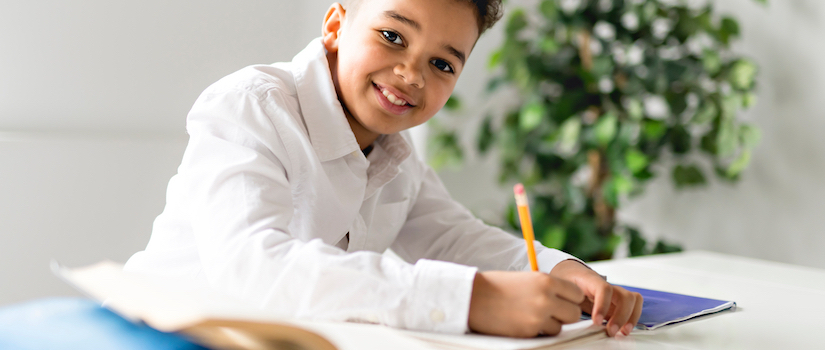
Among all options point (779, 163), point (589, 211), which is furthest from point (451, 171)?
point (779, 163)

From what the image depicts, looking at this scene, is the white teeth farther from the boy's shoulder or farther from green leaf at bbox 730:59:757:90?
green leaf at bbox 730:59:757:90

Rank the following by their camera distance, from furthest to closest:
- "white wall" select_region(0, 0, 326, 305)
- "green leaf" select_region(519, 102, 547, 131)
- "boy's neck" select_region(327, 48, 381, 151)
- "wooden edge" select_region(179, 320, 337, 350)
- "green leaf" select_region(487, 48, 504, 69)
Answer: "green leaf" select_region(487, 48, 504, 69), "green leaf" select_region(519, 102, 547, 131), "white wall" select_region(0, 0, 326, 305), "boy's neck" select_region(327, 48, 381, 151), "wooden edge" select_region(179, 320, 337, 350)

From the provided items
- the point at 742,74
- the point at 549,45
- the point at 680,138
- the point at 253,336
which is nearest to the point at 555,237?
the point at 680,138

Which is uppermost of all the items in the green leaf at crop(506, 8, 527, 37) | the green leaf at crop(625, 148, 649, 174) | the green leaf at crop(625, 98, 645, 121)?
the green leaf at crop(506, 8, 527, 37)

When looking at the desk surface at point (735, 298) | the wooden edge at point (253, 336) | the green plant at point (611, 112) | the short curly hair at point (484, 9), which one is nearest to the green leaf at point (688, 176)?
the green plant at point (611, 112)

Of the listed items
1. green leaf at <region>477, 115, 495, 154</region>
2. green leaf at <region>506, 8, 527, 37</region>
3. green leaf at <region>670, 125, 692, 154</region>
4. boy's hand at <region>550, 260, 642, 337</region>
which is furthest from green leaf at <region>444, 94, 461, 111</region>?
boy's hand at <region>550, 260, 642, 337</region>

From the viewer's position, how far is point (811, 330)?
2.52ft

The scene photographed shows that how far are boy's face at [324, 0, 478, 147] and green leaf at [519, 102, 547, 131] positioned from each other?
4.13 ft

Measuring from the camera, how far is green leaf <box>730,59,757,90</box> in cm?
196

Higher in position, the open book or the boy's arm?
the boy's arm

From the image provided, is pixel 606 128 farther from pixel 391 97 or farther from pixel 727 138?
pixel 391 97

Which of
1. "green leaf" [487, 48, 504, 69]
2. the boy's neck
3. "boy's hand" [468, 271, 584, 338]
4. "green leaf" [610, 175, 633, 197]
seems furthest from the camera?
"green leaf" [487, 48, 504, 69]

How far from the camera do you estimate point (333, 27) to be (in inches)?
38.4

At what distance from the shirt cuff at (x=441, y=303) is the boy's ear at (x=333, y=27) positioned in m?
0.48
